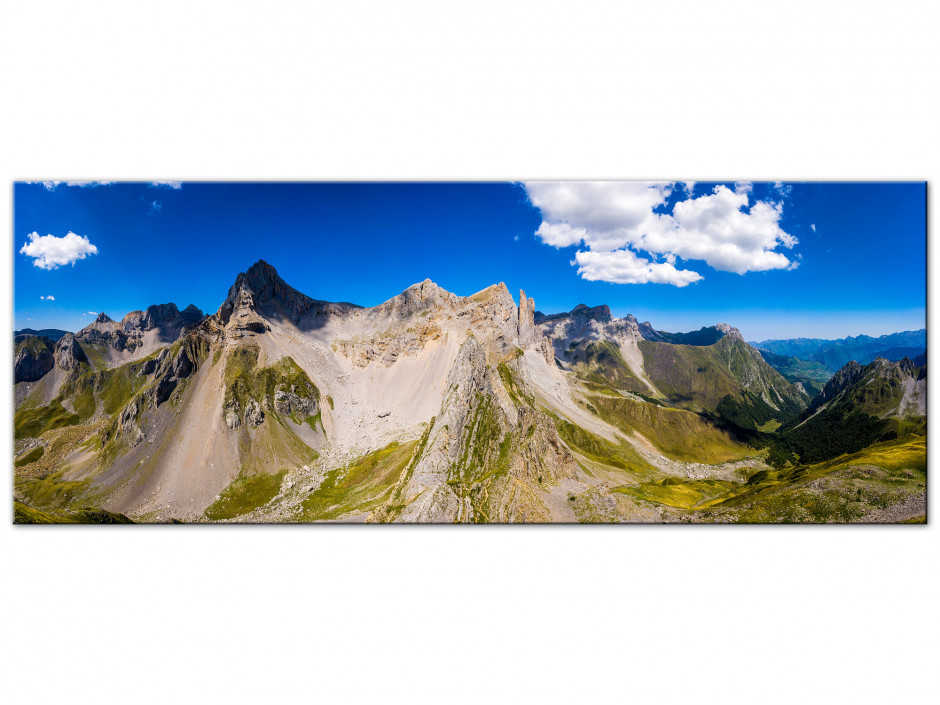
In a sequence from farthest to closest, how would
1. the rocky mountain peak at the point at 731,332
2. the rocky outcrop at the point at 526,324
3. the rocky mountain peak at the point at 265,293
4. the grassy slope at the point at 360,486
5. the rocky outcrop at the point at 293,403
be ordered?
1. the rocky mountain peak at the point at 731,332
2. the rocky outcrop at the point at 526,324
3. the rocky mountain peak at the point at 265,293
4. the rocky outcrop at the point at 293,403
5. the grassy slope at the point at 360,486

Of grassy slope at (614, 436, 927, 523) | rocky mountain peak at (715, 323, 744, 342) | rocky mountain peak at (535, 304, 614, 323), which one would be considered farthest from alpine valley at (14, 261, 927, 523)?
rocky mountain peak at (715, 323, 744, 342)

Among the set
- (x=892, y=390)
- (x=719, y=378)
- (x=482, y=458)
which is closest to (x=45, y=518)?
(x=482, y=458)

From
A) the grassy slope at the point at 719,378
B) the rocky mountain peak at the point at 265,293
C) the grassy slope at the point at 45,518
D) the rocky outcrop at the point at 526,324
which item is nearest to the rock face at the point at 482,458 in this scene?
the grassy slope at the point at 45,518

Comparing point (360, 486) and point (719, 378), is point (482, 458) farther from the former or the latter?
point (719, 378)

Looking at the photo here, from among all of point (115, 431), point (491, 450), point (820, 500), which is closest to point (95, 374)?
point (115, 431)

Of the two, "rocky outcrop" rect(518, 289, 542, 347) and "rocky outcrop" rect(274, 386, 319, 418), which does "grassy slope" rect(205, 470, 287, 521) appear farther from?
"rocky outcrop" rect(518, 289, 542, 347)

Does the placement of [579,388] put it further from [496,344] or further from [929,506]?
[929,506]

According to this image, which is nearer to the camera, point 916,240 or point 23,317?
point 916,240

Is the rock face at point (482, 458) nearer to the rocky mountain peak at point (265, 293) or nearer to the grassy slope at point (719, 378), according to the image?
the rocky mountain peak at point (265, 293)
